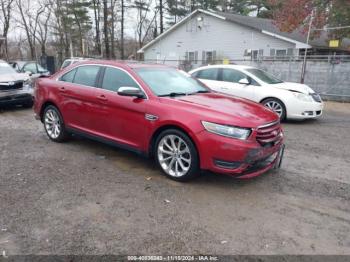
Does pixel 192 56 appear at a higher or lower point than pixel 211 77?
higher

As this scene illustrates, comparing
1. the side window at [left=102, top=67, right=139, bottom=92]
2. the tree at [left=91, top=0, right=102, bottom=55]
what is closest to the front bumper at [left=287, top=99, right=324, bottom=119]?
the side window at [left=102, top=67, right=139, bottom=92]

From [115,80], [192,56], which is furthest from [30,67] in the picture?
[192,56]

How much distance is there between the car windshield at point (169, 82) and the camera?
16.4 feet

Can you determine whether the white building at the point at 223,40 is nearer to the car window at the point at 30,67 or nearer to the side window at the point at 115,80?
the car window at the point at 30,67

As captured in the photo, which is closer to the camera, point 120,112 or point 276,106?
point 120,112

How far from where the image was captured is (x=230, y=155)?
13.2 ft

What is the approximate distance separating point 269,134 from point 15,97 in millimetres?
8570

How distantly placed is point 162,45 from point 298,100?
73.1 ft

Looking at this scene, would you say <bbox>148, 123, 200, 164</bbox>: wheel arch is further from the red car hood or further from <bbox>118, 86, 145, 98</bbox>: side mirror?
<bbox>118, 86, 145, 98</bbox>: side mirror

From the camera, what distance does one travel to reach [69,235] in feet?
10.7

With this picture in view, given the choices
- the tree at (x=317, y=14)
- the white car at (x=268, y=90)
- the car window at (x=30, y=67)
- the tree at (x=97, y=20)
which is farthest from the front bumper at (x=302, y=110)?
the tree at (x=97, y=20)

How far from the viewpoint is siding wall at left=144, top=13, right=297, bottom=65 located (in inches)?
→ 919

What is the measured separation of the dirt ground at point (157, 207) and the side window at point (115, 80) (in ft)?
3.96

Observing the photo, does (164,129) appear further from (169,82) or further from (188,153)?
(169,82)
